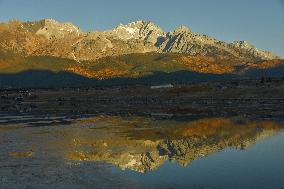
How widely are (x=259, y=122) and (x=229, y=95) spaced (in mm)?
75488

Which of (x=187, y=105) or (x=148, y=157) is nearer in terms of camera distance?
(x=148, y=157)

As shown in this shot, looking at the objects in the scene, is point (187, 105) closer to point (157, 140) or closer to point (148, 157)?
point (157, 140)

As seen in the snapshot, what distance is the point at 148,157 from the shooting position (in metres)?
37.1

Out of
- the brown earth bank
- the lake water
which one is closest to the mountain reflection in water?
the lake water

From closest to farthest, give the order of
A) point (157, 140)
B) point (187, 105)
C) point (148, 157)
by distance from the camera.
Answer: point (148, 157) < point (157, 140) < point (187, 105)

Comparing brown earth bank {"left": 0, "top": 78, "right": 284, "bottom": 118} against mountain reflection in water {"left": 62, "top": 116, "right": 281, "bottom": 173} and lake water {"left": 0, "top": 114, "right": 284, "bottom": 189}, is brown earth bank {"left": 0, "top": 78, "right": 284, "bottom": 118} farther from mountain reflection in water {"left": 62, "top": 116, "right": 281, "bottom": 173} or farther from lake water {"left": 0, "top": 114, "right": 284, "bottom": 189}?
lake water {"left": 0, "top": 114, "right": 284, "bottom": 189}

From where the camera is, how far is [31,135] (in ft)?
182

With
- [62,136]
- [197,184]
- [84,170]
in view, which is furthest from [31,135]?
[197,184]

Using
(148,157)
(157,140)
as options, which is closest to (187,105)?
(157,140)

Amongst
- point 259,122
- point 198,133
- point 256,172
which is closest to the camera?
point 256,172

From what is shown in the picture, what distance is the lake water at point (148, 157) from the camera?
27938mm

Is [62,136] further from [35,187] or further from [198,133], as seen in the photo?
[35,187]

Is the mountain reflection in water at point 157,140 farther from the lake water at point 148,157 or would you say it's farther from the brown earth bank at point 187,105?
the brown earth bank at point 187,105

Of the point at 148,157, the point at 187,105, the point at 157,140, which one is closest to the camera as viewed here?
the point at 148,157
